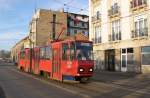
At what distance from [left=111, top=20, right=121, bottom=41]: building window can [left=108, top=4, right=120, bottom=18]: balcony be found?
3.26 ft

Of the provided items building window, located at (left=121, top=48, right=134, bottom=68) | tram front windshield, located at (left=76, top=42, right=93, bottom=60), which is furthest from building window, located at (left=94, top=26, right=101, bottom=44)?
tram front windshield, located at (left=76, top=42, right=93, bottom=60)

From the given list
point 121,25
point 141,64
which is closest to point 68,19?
point 121,25

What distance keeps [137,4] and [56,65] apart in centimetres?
1872

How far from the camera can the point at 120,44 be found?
143ft

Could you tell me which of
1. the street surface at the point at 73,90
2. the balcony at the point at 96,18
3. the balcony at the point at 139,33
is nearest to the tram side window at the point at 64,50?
the street surface at the point at 73,90

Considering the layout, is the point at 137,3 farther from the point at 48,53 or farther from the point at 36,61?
the point at 48,53

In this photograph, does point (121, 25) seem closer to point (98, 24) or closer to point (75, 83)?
point (98, 24)

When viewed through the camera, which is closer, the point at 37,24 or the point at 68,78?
the point at 68,78

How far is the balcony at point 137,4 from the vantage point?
125 feet

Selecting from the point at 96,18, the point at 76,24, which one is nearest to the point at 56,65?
the point at 96,18

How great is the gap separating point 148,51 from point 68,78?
17.0 meters

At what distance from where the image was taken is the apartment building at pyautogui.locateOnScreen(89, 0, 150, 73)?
38250mm

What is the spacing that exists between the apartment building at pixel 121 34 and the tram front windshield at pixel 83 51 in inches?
636

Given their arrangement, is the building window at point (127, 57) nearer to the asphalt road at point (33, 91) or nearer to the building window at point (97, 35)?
the building window at point (97, 35)
